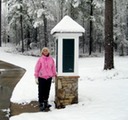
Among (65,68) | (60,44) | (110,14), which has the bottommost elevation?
(65,68)

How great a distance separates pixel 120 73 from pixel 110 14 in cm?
302

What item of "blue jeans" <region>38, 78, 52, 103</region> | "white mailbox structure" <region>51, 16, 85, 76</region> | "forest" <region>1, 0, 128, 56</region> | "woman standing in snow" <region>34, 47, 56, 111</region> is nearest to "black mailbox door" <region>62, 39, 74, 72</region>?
"white mailbox structure" <region>51, 16, 85, 76</region>

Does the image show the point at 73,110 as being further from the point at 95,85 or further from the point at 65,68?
the point at 95,85

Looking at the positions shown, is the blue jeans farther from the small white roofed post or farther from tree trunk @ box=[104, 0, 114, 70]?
tree trunk @ box=[104, 0, 114, 70]

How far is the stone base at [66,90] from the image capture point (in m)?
9.95

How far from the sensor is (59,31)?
32.2ft

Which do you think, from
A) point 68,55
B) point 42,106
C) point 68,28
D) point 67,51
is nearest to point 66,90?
point 42,106

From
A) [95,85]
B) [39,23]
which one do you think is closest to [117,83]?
[95,85]

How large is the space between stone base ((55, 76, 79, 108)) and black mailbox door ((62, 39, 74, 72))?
28 cm

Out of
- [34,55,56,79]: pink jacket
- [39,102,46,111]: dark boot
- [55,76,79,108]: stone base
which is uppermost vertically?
[34,55,56,79]: pink jacket


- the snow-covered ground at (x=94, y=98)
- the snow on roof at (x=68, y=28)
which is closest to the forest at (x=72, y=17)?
the snow-covered ground at (x=94, y=98)

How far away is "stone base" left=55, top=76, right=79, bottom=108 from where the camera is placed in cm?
995

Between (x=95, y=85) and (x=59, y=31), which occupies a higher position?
(x=59, y=31)

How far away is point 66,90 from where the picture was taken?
32.7ft
